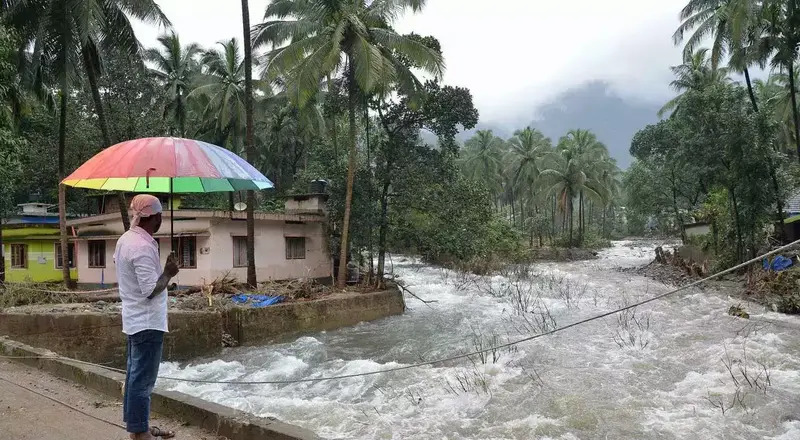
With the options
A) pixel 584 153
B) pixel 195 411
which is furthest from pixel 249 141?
pixel 584 153

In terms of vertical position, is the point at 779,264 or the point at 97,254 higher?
the point at 97,254

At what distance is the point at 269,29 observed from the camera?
59.1 feet

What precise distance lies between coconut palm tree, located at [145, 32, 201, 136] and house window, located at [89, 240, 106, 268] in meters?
10.4

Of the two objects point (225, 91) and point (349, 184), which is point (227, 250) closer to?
point (349, 184)

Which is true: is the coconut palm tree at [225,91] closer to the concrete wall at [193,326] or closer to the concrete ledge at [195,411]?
the concrete wall at [193,326]

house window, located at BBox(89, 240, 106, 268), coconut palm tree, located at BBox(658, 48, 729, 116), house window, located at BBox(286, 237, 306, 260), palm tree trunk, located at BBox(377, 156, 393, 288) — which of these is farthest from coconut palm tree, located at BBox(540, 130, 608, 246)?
house window, located at BBox(89, 240, 106, 268)

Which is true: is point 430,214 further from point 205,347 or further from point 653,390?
point 653,390

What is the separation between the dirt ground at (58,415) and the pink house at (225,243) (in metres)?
9.62

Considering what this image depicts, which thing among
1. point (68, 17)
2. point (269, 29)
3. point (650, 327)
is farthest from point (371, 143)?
point (650, 327)

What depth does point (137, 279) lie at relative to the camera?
150 inches

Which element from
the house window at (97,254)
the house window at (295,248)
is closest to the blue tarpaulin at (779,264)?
the house window at (295,248)

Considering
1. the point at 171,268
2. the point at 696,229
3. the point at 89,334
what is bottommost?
the point at 89,334

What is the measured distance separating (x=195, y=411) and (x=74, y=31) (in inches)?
570

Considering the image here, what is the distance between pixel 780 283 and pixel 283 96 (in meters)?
23.0
